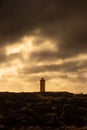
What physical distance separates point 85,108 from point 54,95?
3.03m

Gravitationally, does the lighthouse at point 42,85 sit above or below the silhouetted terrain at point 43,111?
above

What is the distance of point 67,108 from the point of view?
22938 mm

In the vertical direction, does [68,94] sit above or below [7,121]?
above

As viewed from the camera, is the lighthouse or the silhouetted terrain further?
the lighthouse

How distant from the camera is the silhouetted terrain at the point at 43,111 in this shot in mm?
20938

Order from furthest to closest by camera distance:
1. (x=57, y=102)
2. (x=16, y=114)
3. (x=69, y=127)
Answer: (x=57, y=102) < (x=16, y=114) < (x=69, y=127)

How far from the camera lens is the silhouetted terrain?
68.7 feet

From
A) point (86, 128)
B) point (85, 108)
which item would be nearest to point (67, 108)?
point (85, 108)

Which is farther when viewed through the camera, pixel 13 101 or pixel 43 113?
pixel 13 101

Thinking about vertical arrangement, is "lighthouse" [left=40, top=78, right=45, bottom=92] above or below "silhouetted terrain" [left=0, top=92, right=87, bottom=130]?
above

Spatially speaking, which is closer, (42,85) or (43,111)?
(43,111)

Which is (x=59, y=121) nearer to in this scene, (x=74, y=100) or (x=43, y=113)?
(x=43, y=113)

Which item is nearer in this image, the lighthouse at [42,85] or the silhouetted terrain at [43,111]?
the silhouetted terrain at [43,111]

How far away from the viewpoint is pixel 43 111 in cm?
2258
